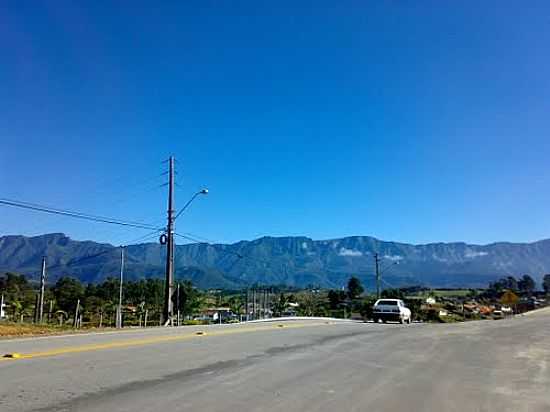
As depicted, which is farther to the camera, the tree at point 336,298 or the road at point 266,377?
the tree at point 336,298

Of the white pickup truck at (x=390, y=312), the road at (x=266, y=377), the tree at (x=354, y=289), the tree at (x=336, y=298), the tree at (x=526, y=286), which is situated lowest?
the road at (x=266, y=377)

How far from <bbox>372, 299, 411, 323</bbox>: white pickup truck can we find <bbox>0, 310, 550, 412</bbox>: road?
22026mm

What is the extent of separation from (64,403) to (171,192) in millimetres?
32516

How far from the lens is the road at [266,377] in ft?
28.8

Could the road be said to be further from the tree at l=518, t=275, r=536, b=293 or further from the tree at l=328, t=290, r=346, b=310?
the tree at l=518, t=275, r=536, b=293

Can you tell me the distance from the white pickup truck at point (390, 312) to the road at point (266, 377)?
22026mm

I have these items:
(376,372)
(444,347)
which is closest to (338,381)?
(376,372)

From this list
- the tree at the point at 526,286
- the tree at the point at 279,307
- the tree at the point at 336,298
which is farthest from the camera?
the tree at the point at 526,286

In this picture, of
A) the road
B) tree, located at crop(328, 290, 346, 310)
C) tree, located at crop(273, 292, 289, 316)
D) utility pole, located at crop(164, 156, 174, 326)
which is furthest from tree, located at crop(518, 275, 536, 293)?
the road

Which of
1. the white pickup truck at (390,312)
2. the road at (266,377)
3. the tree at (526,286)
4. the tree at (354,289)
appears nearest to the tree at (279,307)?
the tree at (354,289)

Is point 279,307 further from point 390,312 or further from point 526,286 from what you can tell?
point 526,286

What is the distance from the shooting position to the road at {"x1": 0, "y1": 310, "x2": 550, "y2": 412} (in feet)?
28.8

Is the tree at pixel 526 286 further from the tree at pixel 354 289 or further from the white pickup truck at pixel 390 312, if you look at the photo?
the white pickup truck at pixel 390 312

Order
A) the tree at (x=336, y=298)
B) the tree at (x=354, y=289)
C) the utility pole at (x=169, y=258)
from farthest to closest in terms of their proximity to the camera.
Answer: the tree at (x=354, y=289) → the tree at (x=336, y=298) → the utility pole at (x=169, y=258)
